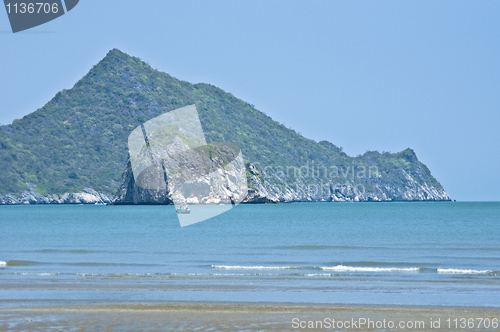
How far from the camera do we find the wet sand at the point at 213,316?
13.6 metres

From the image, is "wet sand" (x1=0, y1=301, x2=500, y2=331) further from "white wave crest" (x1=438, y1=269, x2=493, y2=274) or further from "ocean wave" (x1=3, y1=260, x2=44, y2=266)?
"ocean wave" (x1=3, y1=260, x2=44, y2=266)

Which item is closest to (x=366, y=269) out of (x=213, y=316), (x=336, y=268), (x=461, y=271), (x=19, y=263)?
(x=336, y=268)

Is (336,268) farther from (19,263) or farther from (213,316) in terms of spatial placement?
(19,263)

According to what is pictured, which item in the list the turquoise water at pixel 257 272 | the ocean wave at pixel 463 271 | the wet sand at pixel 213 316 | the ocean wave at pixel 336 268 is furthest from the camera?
the ocean wave at pixel 336 268

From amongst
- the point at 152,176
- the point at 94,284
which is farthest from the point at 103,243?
the point at 152,176

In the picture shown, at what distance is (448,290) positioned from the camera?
763 inches

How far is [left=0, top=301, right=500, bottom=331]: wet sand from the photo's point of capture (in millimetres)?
13578

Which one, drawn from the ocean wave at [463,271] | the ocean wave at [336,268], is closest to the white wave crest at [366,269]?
the ocean wave at [336,268]

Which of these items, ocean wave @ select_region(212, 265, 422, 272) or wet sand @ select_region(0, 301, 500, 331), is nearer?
wet sand @ select_region(0, 301, 500, 331)

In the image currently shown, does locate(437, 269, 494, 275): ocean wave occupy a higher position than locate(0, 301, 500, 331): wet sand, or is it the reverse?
locate(0, 301, 500, 331): wet sand

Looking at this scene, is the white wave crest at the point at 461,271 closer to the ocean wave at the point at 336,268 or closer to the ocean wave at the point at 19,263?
the ocean wave at the point at 336,268

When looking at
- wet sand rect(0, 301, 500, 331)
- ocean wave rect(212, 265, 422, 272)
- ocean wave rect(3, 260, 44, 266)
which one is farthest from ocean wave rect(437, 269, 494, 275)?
ocean wave rect(3, 260, 44, 266)

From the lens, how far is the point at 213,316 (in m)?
15.0

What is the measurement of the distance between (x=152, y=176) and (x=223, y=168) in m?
24.8
